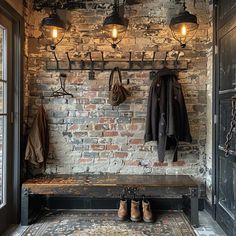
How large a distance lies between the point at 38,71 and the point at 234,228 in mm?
2741

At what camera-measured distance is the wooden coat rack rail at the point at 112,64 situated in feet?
10.8

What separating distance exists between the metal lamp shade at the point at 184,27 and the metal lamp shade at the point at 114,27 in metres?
0.57

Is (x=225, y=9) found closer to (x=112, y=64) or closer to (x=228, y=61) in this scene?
(x=228, y=61)

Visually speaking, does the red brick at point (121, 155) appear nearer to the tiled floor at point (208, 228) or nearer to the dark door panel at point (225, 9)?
the tiled floor at point (208, 228)

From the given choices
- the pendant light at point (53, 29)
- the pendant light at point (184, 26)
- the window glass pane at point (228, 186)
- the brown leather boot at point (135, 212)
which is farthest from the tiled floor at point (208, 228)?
the pendant light at point (53, 29)

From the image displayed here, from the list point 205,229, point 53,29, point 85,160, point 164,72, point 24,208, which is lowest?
point 205,229

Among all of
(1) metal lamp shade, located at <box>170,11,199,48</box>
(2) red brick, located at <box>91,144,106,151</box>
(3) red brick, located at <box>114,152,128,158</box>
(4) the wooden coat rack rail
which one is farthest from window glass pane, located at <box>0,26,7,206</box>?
(1) metal lamp shade, located at <box>170,11,199,48</box>

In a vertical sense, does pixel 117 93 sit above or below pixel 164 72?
below

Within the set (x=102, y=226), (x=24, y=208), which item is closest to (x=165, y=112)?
(x=102, y=226)

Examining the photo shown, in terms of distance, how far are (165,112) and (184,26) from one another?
99 cm

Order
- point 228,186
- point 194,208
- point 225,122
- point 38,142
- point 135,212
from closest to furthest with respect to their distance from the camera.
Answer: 1. point 228,186
2. point 225,122
3. point 194,208
4. point 135,212
5. point 38,142

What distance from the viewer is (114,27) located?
9.89 ft

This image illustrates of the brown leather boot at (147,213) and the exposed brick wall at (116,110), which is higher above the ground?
the exposed brick wall at (116,110)

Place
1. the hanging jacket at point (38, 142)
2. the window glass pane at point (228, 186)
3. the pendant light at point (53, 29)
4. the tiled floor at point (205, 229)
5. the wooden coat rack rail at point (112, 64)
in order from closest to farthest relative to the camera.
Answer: the window glass pane at point (228, 186) → the tiled floor at point (205, 229) → the pendant light at point (53, 29) → the hanging jacket at point (38, 142) → the wooden coat rack rail at point (112, 64)
